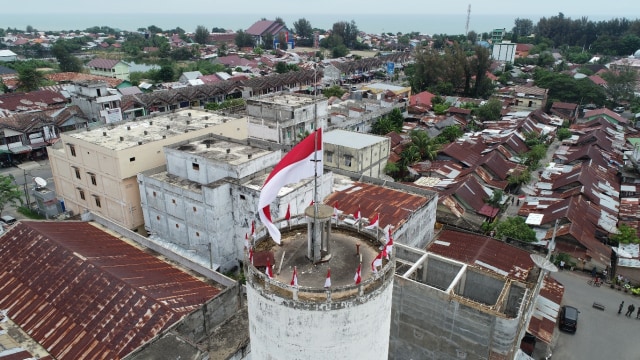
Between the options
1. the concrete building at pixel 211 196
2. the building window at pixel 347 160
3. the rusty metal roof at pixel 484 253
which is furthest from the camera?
the building window at pixel 347 160

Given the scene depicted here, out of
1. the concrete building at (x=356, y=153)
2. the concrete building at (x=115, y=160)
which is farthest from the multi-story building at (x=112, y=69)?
the concrete building at (x=356, y=153)

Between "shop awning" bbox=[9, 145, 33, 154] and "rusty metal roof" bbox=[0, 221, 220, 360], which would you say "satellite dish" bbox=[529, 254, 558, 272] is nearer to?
"rusty metal roof" bbox=[0, 221, 220, 360]

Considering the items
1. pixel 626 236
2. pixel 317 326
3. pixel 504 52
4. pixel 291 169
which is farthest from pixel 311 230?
pixel 504 52

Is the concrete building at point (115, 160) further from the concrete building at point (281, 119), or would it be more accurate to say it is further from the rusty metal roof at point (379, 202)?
the rusty metal roof at point (379, 202)

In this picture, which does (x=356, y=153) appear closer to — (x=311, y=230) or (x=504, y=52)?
(x=311, y=230)

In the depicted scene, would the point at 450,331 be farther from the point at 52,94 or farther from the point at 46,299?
the point at 52,94
